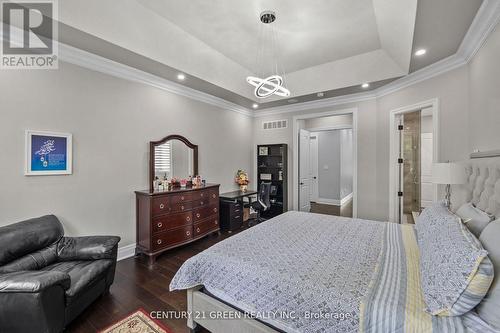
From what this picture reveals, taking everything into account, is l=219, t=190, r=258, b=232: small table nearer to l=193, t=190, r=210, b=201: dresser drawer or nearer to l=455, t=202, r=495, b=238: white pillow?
l=193, t=190, r=210, b=201: dresser drawer

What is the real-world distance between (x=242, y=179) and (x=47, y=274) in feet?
12.8

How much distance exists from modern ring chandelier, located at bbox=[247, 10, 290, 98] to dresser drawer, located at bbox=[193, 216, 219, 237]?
7.59 ft

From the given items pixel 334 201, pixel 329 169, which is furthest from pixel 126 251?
pixel 329 169

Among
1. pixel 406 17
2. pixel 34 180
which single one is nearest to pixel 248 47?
pixel 406 17

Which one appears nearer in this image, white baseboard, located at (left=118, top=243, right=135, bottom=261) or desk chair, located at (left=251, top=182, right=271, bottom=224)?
white baseboard, located at (left=118, top=243, right=135, bottom=261)

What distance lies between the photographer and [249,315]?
152cm

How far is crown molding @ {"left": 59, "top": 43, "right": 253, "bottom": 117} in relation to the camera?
2.65 metres

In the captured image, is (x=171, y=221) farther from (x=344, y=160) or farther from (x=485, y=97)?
(x=344, y=160)

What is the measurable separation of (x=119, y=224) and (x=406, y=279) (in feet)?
11.1

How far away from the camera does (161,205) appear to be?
125 inches

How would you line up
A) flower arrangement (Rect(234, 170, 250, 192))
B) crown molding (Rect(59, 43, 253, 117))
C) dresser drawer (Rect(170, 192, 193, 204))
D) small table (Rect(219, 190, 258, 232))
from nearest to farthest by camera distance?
crown molding (Rect(59, 43, 253, 117)) < dresser drawer (Rect(170, 192, 193, 204)) < small table (Rect(219, 190, 258, 232)) < flower arrangement (Rect(234, 170, 250, 192))

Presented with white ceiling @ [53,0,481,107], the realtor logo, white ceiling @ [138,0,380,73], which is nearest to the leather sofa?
the realtor logo

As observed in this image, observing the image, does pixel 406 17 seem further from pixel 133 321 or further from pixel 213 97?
pixel 133 321

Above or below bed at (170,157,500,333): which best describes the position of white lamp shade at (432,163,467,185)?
above
